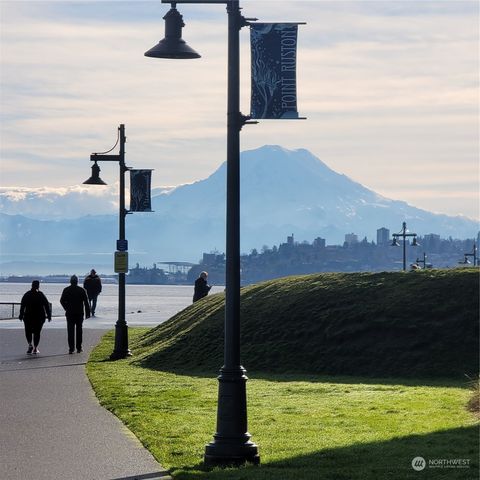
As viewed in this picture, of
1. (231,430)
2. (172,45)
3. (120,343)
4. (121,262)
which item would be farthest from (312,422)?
(121,262)

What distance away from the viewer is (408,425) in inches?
602

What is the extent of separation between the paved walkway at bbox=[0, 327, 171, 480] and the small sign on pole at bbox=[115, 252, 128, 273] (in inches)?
176

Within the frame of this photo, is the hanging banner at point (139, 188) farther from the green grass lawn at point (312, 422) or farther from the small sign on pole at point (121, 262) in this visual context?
the green grass lawn at point (312, 422)

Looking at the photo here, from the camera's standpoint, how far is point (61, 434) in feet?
48.8

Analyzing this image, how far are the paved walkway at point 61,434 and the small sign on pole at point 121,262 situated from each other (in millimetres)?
4477

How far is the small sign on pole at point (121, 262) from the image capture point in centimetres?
2931

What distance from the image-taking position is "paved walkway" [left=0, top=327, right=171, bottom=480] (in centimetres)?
1216

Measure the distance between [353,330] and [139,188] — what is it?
6.36m

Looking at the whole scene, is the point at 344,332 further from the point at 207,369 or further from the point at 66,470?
the point at 66,470

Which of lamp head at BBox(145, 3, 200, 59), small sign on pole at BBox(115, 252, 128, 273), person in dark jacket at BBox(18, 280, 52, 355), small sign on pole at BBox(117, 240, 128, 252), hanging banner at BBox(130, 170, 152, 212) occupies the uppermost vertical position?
lamp head at BBox(145, 3, 200, 59)

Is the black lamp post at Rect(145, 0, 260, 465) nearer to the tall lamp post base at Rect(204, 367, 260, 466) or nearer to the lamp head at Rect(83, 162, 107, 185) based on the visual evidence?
the tall lamp post base at Rect(204, 367, 260, 466)

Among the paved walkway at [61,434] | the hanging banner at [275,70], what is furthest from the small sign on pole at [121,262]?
the hanging banner at [275,70]

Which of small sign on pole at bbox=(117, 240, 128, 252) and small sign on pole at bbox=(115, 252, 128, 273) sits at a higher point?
small sign on pole at bbox=(117, 240, 128, 252)

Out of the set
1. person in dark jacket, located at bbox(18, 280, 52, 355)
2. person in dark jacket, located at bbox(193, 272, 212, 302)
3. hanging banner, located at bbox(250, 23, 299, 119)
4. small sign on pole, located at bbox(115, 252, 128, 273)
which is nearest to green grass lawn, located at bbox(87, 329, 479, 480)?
hanging banner, located at bbox(250, 23, 299, 119)
